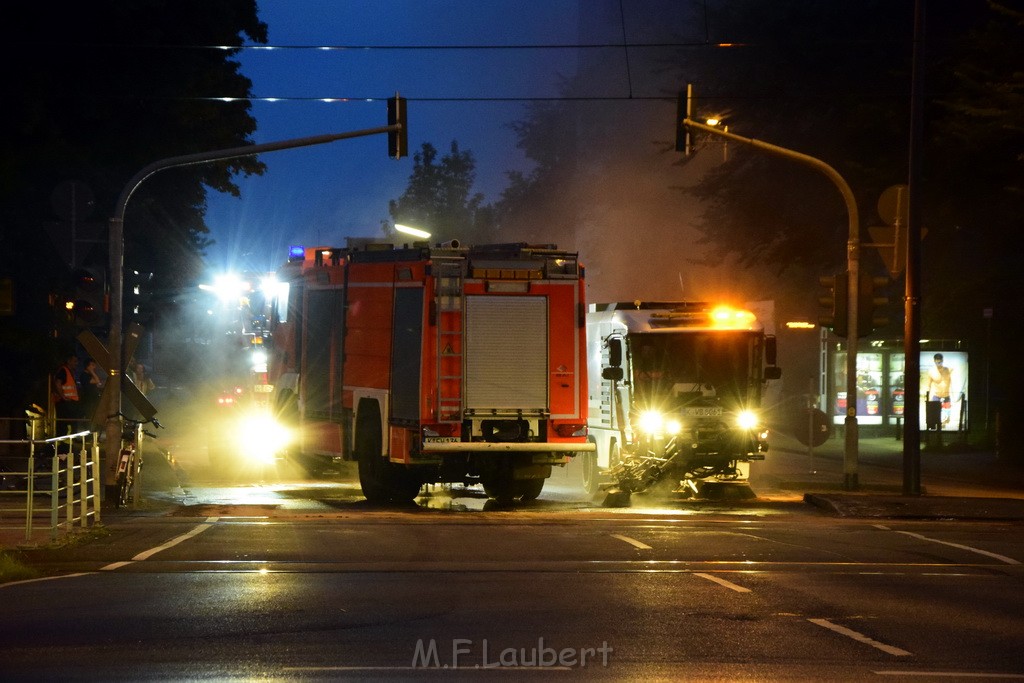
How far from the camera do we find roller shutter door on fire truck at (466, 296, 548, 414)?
65.7ft

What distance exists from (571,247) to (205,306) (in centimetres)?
2710

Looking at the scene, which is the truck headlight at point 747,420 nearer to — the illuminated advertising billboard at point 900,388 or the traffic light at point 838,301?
the traffic light at point 838,301

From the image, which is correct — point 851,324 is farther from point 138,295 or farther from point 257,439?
point 257,439

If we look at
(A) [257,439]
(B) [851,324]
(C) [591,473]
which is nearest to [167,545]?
(C) [591,473]

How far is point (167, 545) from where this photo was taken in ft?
49.9

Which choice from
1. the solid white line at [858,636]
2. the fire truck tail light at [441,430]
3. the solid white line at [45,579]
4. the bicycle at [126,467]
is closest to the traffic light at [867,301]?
the fire truck tail light at [441,430]

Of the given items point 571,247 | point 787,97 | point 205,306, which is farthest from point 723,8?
point 571,247

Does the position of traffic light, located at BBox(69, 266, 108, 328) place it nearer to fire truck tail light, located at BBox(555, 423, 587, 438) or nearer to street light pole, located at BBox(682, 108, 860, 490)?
fire truck tail light, located at BBox(555, 423, 587, 438)

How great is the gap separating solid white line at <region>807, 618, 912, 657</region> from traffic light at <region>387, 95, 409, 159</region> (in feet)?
50.3

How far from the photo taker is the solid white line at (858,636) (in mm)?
9586

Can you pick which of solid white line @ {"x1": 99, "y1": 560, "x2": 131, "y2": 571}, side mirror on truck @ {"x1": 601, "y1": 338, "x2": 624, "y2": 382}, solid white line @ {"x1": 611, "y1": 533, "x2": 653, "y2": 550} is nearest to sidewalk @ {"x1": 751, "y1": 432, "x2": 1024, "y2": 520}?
side mirror on truck @ {"x1": 601, "y1": 338, "x2": 624, "y2": 382}

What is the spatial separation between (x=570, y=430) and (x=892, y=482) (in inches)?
334

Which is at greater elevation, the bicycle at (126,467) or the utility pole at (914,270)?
the utility pole at (914,270)

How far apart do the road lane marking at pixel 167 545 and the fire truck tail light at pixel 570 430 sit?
15.7ft
